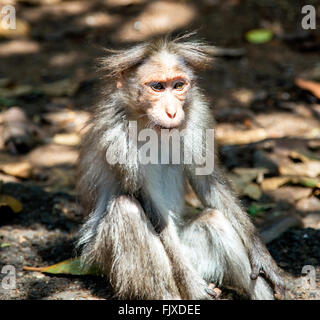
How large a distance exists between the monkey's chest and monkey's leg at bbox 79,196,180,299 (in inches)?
9.8

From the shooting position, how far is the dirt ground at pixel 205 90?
6266mm

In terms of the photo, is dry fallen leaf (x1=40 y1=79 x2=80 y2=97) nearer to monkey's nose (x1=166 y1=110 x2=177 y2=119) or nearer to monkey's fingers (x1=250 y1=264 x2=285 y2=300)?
monkey's nose (x1=166 y1=110 x2=177 y2=119)

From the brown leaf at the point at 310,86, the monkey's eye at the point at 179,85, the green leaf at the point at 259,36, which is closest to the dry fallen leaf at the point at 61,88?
the green leaf at the point at 259,36

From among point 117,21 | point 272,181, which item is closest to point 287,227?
point 272,181

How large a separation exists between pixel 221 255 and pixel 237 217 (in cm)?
45

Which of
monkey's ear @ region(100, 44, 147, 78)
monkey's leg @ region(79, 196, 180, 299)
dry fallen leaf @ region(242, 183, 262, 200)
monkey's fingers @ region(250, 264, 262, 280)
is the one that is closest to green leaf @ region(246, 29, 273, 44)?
dry fallen leaf @ region(242, 183, 262, 200)

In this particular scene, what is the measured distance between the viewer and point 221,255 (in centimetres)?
555

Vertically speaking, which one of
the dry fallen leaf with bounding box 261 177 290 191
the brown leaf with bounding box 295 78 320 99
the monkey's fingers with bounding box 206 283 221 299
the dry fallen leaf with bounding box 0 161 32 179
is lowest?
the monkey's fingers with bounding box 206 283 221 299

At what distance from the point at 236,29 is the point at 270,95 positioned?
7.29ft

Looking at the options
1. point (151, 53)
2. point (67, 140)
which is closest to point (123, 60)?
point (151, 53)

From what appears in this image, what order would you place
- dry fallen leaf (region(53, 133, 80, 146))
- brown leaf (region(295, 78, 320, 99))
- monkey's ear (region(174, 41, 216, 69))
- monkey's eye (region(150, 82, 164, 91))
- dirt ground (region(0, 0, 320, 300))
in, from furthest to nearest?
1. brown leaf (region(295, 78, 320, 99))
2. dry fallen leaf (region(53, 133, 80, 146))
3. dirt ground (region(0, 0, 320, 300))
4. monkey's ear (region(174, 41, 216, 69))
5. monkey's eye (region(150, 82, 164, 91))

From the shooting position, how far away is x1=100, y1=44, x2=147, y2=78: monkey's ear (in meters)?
5.45

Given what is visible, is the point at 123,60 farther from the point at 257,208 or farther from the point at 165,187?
the point at 257,208

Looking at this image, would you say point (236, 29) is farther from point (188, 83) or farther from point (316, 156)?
point (188, 83)
